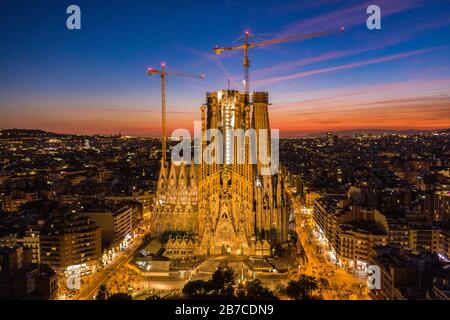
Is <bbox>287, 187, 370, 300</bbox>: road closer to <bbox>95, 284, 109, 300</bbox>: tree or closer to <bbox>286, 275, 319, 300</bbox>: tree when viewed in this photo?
<bbox>286, 275, 319, 300</bbox>: tree

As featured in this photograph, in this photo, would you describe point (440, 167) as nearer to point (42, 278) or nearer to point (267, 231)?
point (267, 231)

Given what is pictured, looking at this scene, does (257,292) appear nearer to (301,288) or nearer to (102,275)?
(301,288)

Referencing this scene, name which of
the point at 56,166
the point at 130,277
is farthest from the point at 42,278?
the point at 56,166

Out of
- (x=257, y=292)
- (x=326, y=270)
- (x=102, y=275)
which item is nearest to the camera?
(x=257, y=292)

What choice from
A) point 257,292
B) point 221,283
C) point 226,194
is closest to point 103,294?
point 221,283

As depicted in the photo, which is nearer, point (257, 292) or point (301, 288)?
point (257, 292)

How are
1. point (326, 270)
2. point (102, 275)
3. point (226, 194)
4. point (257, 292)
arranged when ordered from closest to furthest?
point (257, 292) < point (102, 275) < point (326, 270) < point (226, 194)

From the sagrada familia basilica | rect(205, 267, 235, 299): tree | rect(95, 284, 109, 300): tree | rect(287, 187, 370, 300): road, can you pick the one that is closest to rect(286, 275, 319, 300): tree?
rect(287, 187, 370, 300): road

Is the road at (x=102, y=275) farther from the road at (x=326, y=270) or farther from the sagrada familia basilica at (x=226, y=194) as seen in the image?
the road at (x=326, y=270)
